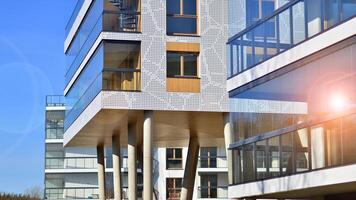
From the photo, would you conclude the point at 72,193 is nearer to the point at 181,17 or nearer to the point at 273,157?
the point at 181,17

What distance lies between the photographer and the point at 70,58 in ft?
138

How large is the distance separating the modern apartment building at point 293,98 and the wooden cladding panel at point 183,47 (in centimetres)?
889

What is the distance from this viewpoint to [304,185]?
1777 centimetres

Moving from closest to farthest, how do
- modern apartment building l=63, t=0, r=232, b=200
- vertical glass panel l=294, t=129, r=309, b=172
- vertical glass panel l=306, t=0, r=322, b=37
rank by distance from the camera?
vertical glass panel l=306, t=0, r=322, b=37 → vertical glass panel l=294, t=129, r=309, b=172 → modern apartment building l=63, t=0, r=232, b=200

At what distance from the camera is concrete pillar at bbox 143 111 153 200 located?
32.0m

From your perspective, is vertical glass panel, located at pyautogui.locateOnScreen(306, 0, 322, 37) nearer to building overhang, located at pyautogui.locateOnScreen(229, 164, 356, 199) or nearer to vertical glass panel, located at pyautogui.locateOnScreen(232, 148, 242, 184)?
building overhang, located at pyautogui.locateOnScreen(229, 164, 356, 199)

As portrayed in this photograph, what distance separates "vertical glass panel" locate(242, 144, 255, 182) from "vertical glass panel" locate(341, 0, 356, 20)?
571 cm

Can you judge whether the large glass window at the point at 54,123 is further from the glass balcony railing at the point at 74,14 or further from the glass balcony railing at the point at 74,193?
the glass balcony railing at the point at 74,14

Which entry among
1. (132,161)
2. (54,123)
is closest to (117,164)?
(132,161)

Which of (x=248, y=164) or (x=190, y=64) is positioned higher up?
(x=190, y=64)

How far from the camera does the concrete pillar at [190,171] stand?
39.3 m

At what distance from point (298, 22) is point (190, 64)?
14.0 m

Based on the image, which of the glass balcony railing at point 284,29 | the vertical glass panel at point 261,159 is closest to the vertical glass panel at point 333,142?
the glass balcony railing at point 284,29

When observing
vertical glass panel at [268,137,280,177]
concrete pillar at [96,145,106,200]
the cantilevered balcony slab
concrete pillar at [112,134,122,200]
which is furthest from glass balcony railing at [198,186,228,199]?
vertical glass panel at [268,137,280,177]
